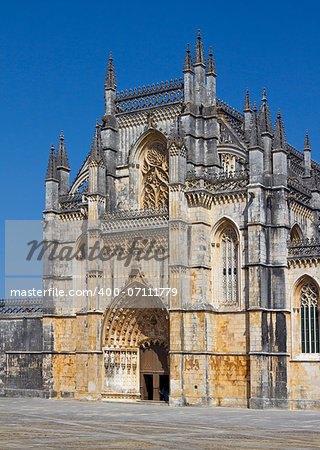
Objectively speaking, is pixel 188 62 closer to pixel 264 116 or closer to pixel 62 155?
pixel 264 116

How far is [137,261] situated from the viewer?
141 feet

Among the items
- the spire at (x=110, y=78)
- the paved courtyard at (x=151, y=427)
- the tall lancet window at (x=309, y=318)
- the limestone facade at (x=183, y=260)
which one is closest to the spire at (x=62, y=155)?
the limestone facade at (x=183, y=260)

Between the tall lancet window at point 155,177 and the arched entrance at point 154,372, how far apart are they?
8407 millimetres

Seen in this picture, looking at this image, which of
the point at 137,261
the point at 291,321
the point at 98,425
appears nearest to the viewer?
the point at 98,425

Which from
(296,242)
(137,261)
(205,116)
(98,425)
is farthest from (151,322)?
(98,425)

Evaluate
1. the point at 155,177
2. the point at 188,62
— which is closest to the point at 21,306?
the point at 155,177

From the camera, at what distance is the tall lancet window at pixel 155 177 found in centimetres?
4494

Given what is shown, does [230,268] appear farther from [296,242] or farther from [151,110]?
[151,110]

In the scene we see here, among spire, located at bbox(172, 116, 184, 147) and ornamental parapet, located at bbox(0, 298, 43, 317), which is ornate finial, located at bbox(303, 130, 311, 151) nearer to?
spire, located at bbox(172, 116, 184, 147)

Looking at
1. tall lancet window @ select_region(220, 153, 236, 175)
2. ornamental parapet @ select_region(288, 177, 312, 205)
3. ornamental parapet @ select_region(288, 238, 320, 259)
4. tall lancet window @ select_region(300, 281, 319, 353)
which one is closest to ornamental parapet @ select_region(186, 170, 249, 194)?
tall lancet window @ select_region(220, 153, 236, 175)

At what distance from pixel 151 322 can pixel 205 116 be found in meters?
12.3

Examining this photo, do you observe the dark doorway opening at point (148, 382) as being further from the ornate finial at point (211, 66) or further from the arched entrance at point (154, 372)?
the ornate finial at point (211, 66)

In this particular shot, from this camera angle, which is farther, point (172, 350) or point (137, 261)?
point (137, 261)

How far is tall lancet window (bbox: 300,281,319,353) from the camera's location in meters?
39.1
